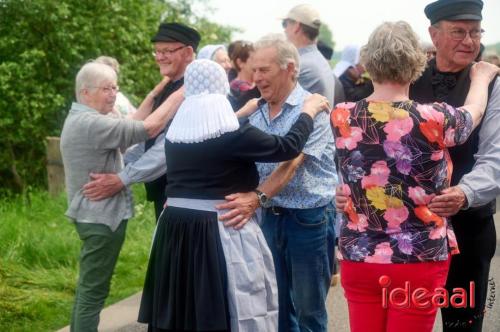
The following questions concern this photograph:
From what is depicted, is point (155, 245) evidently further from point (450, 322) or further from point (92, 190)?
point (450, 322)

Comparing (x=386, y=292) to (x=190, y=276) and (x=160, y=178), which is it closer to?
(x=190, y=276)

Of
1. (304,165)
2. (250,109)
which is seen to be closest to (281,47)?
(250,109)

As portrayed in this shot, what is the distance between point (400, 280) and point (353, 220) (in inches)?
12.6

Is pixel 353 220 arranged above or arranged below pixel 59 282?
above

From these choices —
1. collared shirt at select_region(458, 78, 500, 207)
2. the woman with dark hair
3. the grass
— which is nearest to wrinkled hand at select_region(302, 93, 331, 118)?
collared shirt at select_region(458, 78, 500, 207)


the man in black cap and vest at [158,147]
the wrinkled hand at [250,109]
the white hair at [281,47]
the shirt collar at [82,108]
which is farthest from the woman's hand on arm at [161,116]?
the white hair at [281,47]

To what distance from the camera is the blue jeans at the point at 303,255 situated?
448cm

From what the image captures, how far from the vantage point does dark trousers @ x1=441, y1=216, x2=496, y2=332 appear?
3.88m

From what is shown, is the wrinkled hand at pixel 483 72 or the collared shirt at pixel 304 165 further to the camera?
the collared shirt at pixel 304 165

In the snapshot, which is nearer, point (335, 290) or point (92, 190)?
point (92, 190)

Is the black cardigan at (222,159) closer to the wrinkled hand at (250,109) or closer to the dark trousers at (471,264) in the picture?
the wrinkled hand at (250,109)

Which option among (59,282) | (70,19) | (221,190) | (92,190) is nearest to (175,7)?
(70,19)

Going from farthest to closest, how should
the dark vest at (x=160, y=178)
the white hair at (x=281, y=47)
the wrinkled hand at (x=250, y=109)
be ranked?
the dark vest at (x=160, y=178) < the wrinkled hand at (x=250, y=109) < the white hair at (x=281, y=47)

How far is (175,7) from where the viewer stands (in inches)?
632
